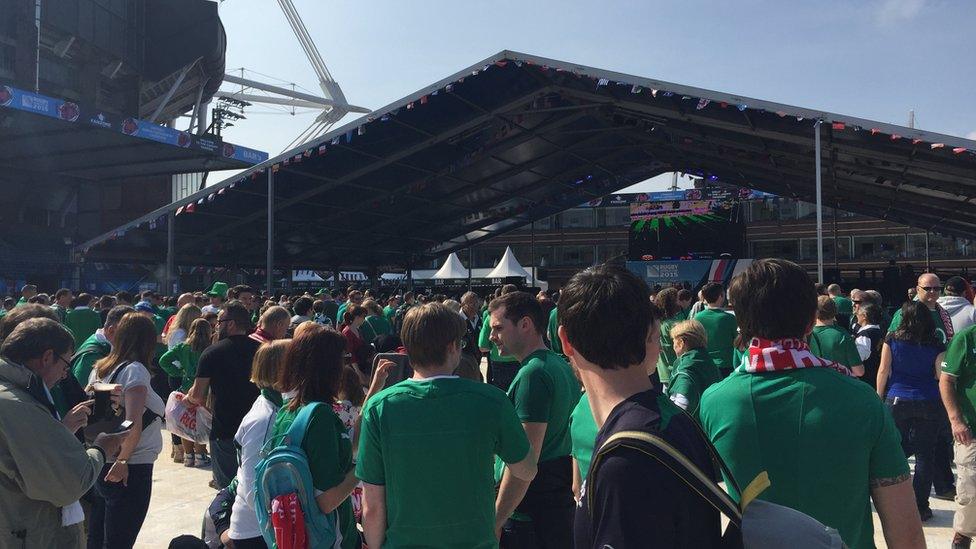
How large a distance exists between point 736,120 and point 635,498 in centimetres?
1526

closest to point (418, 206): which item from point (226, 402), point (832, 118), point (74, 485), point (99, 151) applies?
point (99, 151)

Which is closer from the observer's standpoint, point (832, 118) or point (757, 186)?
point (832, 118)

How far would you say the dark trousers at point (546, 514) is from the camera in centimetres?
345

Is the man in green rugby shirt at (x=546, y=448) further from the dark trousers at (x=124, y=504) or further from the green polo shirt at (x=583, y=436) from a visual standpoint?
the dark trousers at (x=124, y=504)

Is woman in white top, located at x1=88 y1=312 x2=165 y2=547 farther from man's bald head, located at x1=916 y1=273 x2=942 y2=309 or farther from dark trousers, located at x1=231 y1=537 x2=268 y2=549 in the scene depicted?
man's bald head, located at x1=916 y1=273 x2=942 y2=309

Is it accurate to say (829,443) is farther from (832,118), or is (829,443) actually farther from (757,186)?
(757,186)

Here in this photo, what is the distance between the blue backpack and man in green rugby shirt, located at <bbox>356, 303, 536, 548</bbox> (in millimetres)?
213

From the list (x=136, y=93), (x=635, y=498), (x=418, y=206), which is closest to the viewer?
(x=635, y=498)

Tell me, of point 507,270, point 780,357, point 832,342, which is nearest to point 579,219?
point 507,270

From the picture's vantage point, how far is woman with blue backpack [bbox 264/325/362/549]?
8.79ft

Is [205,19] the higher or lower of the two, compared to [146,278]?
higher

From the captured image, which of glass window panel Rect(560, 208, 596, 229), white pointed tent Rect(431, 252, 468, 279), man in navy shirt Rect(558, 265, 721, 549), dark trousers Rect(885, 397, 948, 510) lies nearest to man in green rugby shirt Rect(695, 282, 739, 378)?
dark trousers Rect(885, 397, 948, 510)

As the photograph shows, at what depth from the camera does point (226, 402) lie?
4609mm

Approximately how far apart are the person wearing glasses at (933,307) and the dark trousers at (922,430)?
627 millimetres
